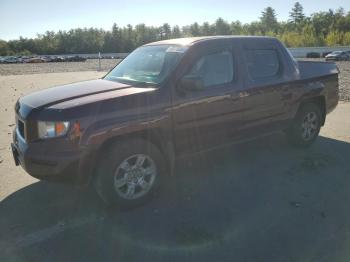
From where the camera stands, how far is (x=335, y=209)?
158 inches

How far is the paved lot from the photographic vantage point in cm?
325

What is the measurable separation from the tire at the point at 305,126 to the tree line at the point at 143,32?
95254 mm

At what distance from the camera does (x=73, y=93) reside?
4172mm

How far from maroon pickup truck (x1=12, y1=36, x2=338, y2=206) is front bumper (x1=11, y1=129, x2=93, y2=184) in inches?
0.4

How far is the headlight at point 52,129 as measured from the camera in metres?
3.56

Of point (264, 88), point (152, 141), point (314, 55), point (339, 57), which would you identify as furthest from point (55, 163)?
point (314, 55)

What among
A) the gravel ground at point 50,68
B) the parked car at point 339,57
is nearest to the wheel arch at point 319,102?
the gravel ground at point 50,68

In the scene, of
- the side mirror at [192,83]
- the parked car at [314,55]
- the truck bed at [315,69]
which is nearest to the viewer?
the side mirror at [192,83]

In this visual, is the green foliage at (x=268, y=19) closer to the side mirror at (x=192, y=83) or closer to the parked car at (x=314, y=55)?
the parked car at (x=314, y=55)

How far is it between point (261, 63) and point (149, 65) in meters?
1.71

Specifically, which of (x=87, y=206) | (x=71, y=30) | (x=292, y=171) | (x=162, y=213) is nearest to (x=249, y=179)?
(x=292, y=171)

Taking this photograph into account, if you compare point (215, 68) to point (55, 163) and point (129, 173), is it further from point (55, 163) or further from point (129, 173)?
point (55, 163)

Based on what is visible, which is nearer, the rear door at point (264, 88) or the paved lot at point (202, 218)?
the paved lot at point (202, 218)

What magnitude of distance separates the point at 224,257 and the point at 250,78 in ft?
8.76
